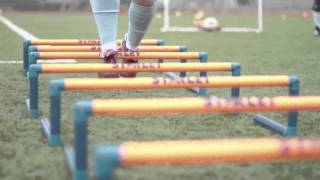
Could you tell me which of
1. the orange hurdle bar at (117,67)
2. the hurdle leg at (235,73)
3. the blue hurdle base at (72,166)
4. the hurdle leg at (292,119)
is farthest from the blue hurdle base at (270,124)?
the blue hurdle base at (72,166)

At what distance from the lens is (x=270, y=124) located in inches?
85.7

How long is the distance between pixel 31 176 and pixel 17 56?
3714mm

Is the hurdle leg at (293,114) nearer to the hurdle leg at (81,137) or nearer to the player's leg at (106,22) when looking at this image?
the hurdle leg at (81,137)

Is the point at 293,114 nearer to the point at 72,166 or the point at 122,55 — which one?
the point at 72,166

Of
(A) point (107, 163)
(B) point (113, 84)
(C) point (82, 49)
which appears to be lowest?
(A) point (107, 163)

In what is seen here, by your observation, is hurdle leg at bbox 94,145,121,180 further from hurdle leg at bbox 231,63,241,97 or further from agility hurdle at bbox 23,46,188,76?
agility hurdle at bbox 23,46,188,76

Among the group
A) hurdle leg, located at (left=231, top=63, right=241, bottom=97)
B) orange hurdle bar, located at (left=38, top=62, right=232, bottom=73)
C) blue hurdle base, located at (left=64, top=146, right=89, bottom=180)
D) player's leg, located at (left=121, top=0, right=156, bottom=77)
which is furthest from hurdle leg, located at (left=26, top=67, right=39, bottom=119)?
hurdle leg, located at (left=231, top=63, right=241, bottom=97)

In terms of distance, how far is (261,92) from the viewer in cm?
313

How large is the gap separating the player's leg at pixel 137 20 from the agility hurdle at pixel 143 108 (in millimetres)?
1548

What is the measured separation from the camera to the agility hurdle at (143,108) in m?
1.36

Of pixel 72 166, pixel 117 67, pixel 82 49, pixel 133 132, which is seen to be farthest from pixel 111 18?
pixel 72 166

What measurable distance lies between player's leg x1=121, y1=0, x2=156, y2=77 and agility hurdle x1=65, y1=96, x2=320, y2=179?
1.55 meters

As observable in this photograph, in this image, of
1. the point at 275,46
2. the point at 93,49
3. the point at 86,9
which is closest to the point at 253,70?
the point at 93,49

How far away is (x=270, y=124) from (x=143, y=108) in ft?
3.06
